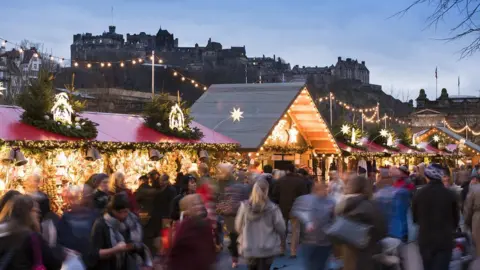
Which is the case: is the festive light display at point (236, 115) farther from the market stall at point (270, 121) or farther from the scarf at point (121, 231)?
the scarf at point (121, 231)

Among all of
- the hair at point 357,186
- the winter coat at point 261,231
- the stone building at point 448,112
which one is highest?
the stone building at point 448,112

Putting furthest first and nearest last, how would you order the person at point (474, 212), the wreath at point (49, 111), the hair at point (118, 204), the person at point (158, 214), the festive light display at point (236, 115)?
the festive light display at point (236, 115)
the wreath at point (49, 111)
the person at point (158, 214)
the person at point (474, 212)
the hair at point (118, 204)

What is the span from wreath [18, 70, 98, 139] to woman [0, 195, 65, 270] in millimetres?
11667

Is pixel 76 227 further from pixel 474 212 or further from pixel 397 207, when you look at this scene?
pixel 474 212

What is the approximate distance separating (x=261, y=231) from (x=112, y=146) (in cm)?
962

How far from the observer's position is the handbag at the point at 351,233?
7762 millimetres

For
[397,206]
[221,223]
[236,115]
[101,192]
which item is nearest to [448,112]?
[236,115]

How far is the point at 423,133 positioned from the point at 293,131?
25262 millimetres

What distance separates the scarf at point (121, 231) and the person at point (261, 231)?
2.75 meters

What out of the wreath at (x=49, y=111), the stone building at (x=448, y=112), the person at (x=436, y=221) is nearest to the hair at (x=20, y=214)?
the person at (x=436, y=221)

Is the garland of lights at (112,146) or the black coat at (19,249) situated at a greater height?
the garland of lights at (112,146)

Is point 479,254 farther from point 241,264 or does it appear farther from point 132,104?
point 132,104

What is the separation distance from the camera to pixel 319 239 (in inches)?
442

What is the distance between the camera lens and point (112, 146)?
65.0ft
